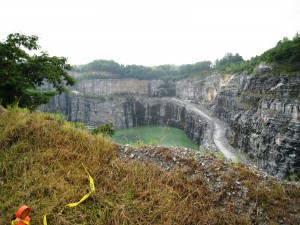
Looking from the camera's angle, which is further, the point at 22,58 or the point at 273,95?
the point at 273,95


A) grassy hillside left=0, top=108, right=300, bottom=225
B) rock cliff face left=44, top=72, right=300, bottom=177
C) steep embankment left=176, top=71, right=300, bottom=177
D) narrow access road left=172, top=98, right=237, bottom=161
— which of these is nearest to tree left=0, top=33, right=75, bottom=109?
grassy hillside left=0, top=108, right=300, bottom=225

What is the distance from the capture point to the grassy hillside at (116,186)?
2812 mm

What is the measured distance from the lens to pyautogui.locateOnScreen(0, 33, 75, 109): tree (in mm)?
7719

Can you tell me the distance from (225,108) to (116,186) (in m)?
27.5

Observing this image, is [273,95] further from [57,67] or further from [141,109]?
[141,109]

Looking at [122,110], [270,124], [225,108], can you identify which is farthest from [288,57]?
[122,110]

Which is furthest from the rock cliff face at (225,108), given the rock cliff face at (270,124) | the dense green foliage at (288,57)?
the dense green foliage at (288,57)

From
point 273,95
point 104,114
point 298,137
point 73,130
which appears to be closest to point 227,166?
point 73,130

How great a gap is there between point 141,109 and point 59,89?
4730 cm

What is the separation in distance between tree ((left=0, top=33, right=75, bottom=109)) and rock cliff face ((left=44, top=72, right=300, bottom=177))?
5981mm

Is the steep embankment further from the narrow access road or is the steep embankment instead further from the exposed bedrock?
the exposed bedrock

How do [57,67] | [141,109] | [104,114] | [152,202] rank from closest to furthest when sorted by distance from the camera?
[152,202] < [57,67] < [104,114] < [141,109]

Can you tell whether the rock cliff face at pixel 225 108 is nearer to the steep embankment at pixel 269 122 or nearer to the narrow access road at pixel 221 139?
the steep embankment at pixel 269 122

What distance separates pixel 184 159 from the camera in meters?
4.18
